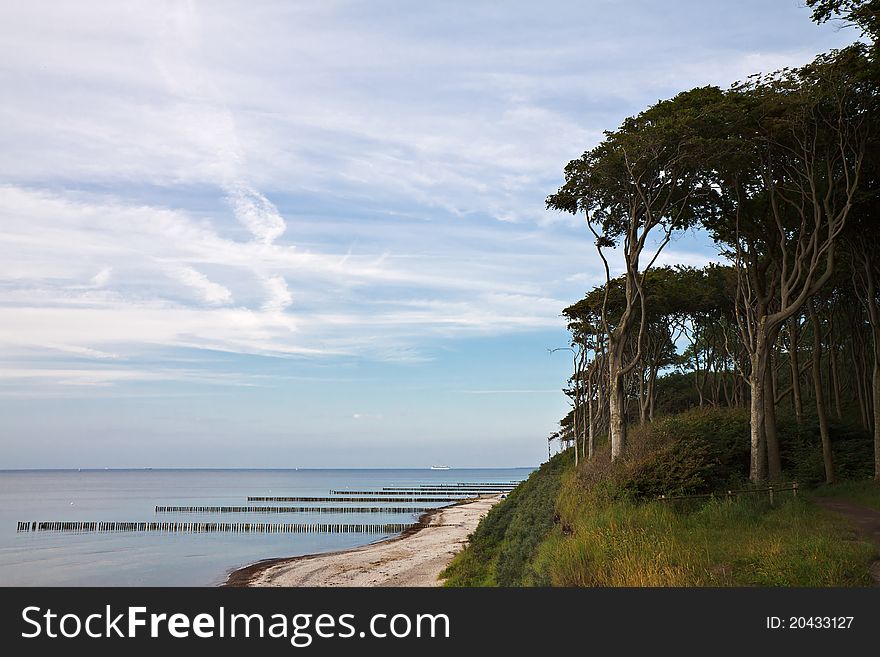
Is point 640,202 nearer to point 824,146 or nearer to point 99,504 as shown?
point 824,146

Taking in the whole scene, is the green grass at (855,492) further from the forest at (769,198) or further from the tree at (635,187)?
the tree at (635,187)

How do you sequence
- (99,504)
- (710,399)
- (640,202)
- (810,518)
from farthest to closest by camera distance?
(99,504), (710,399), (640,202), (810,518)

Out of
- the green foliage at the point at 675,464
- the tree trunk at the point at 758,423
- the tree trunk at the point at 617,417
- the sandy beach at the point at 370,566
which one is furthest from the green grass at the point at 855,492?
the sandy beach at the point at 370,566

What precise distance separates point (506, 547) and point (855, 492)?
38.0 feet

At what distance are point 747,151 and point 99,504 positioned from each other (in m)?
115

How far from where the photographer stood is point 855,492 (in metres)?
22.5

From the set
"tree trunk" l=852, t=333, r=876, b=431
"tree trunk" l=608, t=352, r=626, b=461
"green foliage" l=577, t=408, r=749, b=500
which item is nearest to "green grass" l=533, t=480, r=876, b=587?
"green foliage" l=577, t=408, r=749, b=500

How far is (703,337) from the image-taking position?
49.2m

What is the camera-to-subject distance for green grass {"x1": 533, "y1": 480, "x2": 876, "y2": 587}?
38.4 ft

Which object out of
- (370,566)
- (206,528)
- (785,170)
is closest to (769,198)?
(785,170)

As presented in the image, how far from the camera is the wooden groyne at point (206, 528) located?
7125 centimetres

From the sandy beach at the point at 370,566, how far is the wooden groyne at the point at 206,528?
40.9 ft

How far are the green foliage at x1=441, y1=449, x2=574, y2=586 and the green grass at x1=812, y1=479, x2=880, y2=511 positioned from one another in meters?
8.92

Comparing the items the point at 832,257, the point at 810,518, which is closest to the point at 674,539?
the point at 810,518
